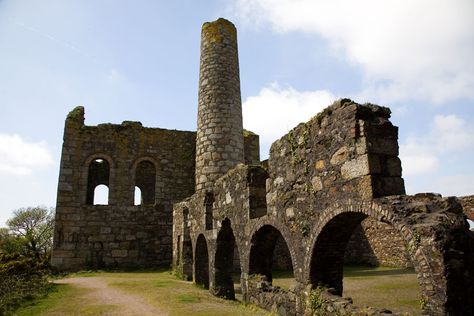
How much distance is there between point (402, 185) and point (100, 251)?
49.9 ft

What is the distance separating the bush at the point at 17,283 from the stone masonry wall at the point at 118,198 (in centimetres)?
390

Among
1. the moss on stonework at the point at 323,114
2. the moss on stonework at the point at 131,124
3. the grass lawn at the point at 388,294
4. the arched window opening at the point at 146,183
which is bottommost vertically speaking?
the grass lawn at the point at 388,294

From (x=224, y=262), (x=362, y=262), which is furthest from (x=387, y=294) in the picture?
(x=362, y=262)

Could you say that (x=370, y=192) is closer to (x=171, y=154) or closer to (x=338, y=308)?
(x=338, y=308)

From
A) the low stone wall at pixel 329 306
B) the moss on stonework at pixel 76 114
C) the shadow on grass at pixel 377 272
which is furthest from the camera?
the moss on stonework at pixel 76 114

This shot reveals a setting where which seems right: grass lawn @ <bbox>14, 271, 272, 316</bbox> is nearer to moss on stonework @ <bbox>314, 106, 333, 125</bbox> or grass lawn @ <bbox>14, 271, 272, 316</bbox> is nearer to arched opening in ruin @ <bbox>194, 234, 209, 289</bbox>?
arched opening in ruin @ <bbox>194, 234, 209, 289</bbox>

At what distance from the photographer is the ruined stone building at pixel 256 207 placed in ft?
14.5

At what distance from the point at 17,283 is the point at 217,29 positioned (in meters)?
11.8

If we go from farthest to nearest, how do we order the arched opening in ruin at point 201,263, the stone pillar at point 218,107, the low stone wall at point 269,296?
the stone pillar at point 218,107 → the arched opening in ruin at point 201,263 → the low stone wall at point 269,296

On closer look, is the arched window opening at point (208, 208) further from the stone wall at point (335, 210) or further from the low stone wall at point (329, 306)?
the low stone wall at point (329, 306)

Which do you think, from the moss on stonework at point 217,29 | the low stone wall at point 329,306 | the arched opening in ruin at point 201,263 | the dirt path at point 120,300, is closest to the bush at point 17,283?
the dirt path at point 120,300

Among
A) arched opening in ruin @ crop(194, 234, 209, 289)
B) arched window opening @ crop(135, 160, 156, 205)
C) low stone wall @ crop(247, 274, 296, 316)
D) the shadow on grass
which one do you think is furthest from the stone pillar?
arched window opening @ crop(135, 160, 156, 205)

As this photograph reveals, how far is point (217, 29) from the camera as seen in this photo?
16.2 m

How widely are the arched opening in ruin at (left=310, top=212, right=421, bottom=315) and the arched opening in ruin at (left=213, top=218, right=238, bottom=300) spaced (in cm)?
299
